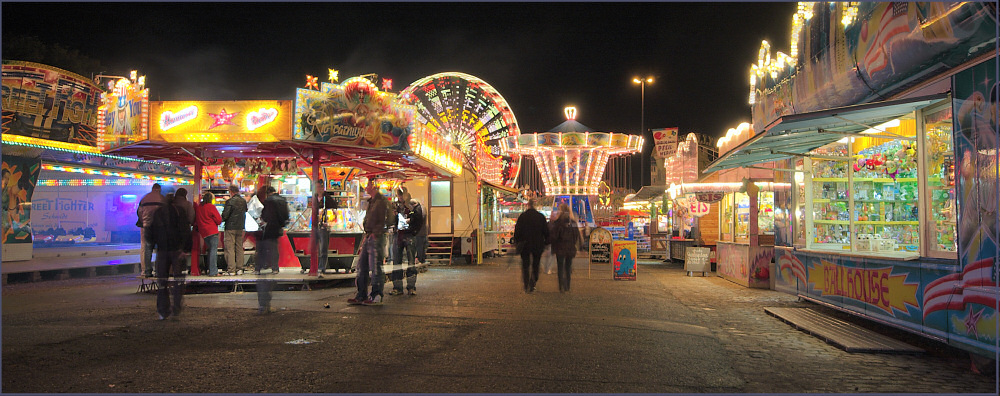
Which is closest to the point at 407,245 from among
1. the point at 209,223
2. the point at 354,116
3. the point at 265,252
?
the point at 354,116

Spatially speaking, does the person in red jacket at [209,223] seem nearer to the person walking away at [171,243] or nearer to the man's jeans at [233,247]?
the man's jeans at [233,247]

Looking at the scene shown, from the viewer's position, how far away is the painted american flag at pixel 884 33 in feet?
22.5

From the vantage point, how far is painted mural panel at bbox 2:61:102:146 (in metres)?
16.8

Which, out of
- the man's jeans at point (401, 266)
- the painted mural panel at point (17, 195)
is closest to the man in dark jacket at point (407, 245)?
the man's jeans at point (401, 266)

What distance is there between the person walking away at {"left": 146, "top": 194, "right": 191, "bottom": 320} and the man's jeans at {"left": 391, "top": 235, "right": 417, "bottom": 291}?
3.59 m

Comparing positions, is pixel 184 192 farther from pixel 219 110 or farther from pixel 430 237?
pixel 430 237

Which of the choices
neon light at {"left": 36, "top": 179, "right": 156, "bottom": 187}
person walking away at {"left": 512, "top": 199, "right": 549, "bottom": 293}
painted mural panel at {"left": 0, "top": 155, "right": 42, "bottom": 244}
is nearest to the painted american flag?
person walking away at {"left": 512, "top": 199, "right": 549, "bottom": 293}

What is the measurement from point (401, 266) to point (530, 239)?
238cm

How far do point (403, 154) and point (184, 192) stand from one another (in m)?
6.88

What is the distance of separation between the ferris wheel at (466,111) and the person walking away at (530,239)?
1672 cm

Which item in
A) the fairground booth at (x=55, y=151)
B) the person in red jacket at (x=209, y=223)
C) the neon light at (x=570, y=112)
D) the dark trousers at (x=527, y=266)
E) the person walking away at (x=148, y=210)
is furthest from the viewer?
the neon light at (x=570, y=112)

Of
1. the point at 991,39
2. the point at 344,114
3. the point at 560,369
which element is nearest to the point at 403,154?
the point at 344,114

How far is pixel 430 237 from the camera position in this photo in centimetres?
2097

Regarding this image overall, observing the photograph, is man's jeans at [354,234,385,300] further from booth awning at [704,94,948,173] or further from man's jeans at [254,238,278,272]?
booth awning at [704,94,948,173]
